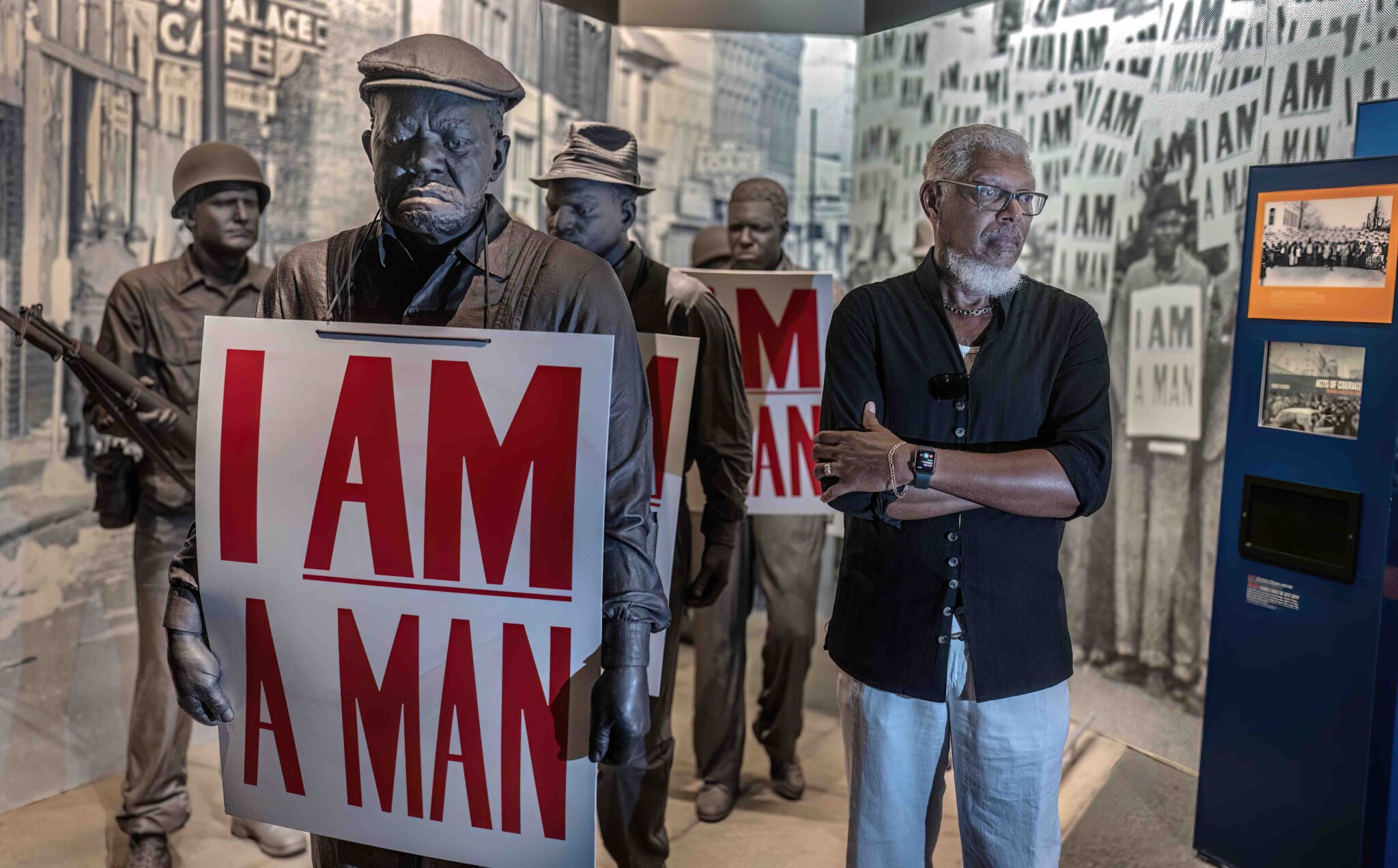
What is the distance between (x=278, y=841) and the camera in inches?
133

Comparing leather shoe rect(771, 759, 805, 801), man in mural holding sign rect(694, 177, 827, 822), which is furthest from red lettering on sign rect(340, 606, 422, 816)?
leather shoe rect(771, 759, 805, 801)

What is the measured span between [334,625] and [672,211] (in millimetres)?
4620

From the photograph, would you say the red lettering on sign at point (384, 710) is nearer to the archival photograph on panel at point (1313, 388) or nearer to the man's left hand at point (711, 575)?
the man's left hand at point (711, 575)

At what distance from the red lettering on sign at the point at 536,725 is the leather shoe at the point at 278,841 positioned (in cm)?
197

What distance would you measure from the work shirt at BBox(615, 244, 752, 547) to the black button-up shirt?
0.97 meters

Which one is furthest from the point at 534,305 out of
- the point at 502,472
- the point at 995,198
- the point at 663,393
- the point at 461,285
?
the point at 663,393

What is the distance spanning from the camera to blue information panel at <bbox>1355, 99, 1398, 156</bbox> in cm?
301

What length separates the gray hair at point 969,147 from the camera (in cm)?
208

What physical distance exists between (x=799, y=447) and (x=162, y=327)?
6.61 feet

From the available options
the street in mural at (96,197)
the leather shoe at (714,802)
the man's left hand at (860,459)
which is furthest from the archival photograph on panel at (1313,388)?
the street in mural at (96,197)

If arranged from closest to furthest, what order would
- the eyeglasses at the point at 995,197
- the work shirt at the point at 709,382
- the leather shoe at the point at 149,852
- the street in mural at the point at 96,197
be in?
the eyeglasses at the point at 995,197 < the work shirt at the point at 709,382 < the leather shoe at the point at 149,852 < the street in mural at the point at 96,197

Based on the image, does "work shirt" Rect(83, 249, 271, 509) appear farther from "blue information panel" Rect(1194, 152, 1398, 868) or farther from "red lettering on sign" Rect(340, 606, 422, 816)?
"blue information panel" Rect(1194, 152, 1398, 868)

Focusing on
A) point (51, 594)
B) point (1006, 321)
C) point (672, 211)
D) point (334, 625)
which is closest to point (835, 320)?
point (1006, 321)

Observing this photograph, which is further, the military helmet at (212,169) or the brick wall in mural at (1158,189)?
the brick wall in mural at (1158,189)
